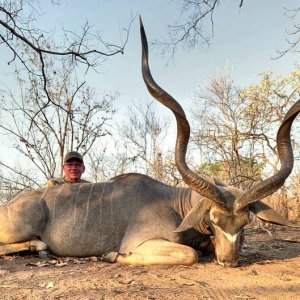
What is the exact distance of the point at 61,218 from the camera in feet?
14.7

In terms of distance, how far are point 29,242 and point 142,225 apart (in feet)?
4.00

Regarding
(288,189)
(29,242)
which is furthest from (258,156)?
(29,242)

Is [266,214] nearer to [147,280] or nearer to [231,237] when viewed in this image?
[231,237]

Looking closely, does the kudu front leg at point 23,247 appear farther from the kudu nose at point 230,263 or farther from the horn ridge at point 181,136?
the kudu nose at point 230,263

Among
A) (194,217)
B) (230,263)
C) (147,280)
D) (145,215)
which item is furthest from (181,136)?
(147,280)

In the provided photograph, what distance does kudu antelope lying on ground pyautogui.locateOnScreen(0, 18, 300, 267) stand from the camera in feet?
12.2

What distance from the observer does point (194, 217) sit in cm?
380

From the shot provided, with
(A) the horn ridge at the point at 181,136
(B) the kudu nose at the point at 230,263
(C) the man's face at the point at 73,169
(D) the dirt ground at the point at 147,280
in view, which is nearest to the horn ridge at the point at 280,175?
(A) the horn ridge at the point at 181,136

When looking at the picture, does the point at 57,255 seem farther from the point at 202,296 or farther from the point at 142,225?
the point at 202,296

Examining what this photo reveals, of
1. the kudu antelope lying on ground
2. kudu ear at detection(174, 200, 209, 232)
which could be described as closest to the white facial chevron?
the kudu antelope lying on ground

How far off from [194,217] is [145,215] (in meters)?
0.59

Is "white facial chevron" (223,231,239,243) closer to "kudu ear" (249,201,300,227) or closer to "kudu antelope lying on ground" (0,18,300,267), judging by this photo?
"kudu antelope lying on ground" (0,18,300,267)

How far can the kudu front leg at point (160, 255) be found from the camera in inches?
143

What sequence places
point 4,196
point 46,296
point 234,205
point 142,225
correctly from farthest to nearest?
point 4,196 → point 142,225 → point 234,205 → point 46,296
